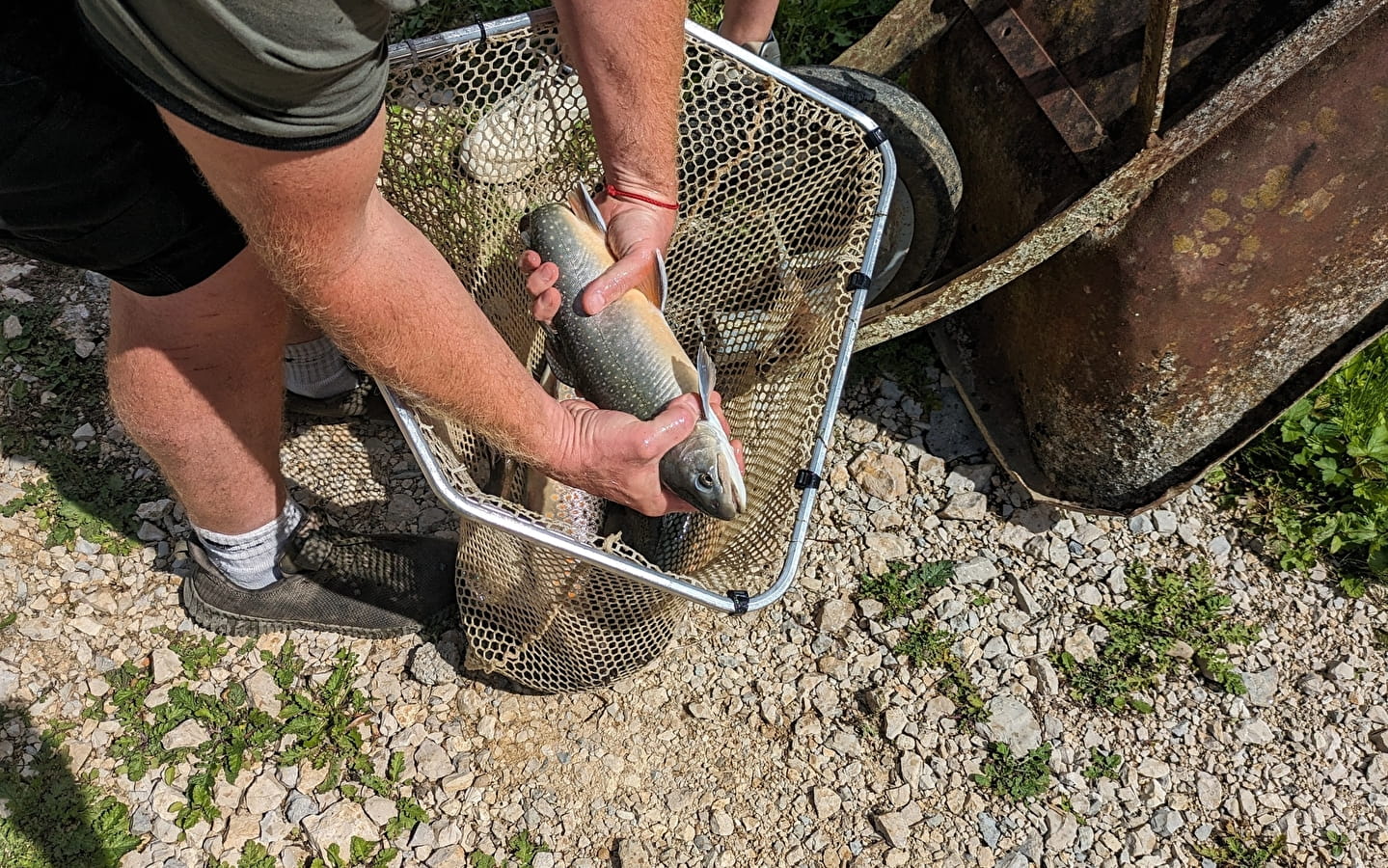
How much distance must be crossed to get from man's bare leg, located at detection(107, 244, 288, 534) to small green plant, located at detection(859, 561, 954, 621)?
1659 millimetres

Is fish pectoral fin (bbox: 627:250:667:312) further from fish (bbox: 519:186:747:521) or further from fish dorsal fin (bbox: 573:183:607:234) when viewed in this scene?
fish dorsal fin (bbox: 573:183:607:234)

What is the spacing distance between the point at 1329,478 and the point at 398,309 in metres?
2.73

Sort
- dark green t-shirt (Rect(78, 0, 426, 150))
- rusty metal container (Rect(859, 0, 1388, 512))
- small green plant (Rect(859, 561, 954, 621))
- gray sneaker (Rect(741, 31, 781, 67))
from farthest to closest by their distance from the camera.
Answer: gray sneaker (Rect(741, 31, 781, 67)), small green plant (Rect(859, 561, 954, 621)), rusty metal container (Rect(859, 0, 1388, 512)), dark green t-shirt (Rect(78, 0, 426, 150))

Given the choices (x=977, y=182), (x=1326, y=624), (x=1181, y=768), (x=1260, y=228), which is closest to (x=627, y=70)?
(x=977, y=182)

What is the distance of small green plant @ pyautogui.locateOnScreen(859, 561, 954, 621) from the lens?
291 cm

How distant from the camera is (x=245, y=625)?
2773mm

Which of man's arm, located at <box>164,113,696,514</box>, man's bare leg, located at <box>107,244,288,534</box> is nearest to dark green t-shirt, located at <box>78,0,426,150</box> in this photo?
man's arm, located at <box>164,113,696,514</box>

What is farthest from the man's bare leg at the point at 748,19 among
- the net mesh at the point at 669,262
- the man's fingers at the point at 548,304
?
the man's fingers at the point at 548,304

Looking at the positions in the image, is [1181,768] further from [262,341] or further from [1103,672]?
[262,341]

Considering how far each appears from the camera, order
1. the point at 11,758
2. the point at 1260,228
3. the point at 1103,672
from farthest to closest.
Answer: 1. the point at 1103,672
2. the point at 11,758
3. the point at 1260,228

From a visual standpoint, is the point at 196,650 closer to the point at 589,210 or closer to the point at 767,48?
the point at 589,210

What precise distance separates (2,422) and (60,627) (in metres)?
0.76

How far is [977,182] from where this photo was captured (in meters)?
3.12

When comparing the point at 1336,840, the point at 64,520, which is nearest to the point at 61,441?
the point at 64,520
